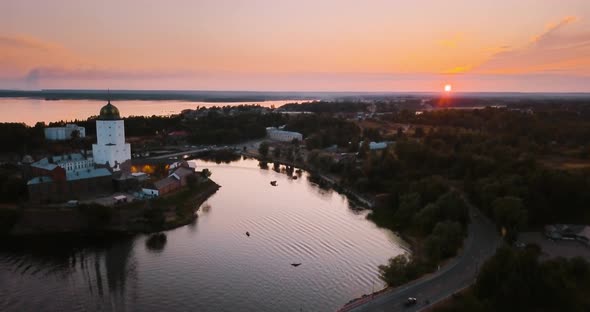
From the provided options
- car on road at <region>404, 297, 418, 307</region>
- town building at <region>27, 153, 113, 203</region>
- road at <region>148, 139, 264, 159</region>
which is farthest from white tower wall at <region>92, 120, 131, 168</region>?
car on road at <region>404, 297, 418, 307</region>

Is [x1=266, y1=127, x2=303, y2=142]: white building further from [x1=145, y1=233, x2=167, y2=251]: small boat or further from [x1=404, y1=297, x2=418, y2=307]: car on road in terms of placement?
[x1=404, y1=297, x2=418, y2=307]: car on road

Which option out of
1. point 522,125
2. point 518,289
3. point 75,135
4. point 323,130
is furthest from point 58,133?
point 522,125

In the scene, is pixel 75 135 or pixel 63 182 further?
pixel 75 135

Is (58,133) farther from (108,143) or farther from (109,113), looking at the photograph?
(108,143)

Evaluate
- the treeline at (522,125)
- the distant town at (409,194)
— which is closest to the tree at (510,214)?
the distant town at (409,194)

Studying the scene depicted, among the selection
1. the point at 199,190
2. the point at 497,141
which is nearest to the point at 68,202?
the point at 199,190
